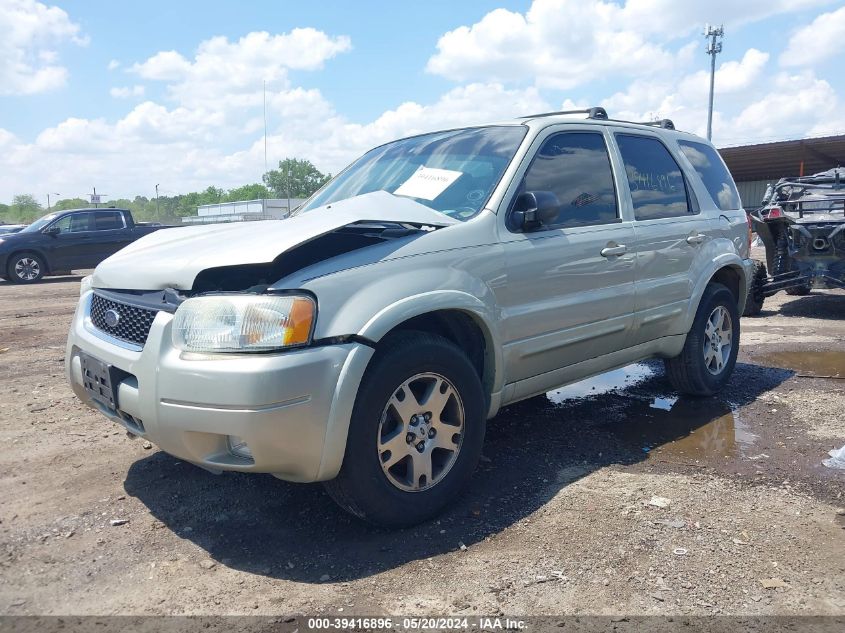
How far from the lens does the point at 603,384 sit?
5676 millimetres

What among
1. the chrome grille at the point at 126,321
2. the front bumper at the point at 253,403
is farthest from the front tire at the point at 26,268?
the front bumper at the point at 253,403

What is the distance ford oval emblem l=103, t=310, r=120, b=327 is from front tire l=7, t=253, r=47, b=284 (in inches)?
560

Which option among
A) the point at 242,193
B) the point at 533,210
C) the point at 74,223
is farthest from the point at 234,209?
the point at 242,193

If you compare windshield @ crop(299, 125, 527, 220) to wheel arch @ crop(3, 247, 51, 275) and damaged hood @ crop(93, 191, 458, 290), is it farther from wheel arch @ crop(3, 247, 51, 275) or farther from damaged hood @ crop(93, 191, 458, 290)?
wheel arch @ crop(3, 247, 51, 275)

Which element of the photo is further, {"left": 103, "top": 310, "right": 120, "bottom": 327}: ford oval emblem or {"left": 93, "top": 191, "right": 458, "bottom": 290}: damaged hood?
{"left": 103, "top": 310, "right": 120, "bottom": 327}: ford oval emblem

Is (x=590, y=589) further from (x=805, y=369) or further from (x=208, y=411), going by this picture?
(x=805, y=369)

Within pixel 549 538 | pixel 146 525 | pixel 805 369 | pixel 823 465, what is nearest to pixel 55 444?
pixel 146 525

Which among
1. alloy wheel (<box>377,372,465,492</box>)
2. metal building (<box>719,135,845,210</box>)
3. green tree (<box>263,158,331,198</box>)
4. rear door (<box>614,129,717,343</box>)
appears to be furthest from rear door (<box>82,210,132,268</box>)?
green tree (<box>263,158,331,198</box>)

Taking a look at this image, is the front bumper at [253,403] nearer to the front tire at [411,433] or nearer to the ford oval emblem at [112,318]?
the front tire at [411,433]

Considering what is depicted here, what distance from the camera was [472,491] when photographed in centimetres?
346

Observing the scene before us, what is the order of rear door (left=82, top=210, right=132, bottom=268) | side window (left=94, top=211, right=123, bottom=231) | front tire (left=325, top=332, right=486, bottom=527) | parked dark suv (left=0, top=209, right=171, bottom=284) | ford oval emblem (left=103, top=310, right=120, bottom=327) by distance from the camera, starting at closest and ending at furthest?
front tire (left=325, top=332, right=486, bottom=527), ford oval emblem (left=103, top=310, right=120, bottom=327), parked dark suv (left=0, top=209, right=171, bottom=284), rear door (left=82, top=210, right=132, bottom=268), side window (left=94, top=211, right=123, bottom=231)

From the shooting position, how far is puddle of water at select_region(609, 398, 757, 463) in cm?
403

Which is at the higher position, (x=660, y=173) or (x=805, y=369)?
(x=660, y=173)

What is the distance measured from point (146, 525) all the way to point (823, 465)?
3.51 meters
